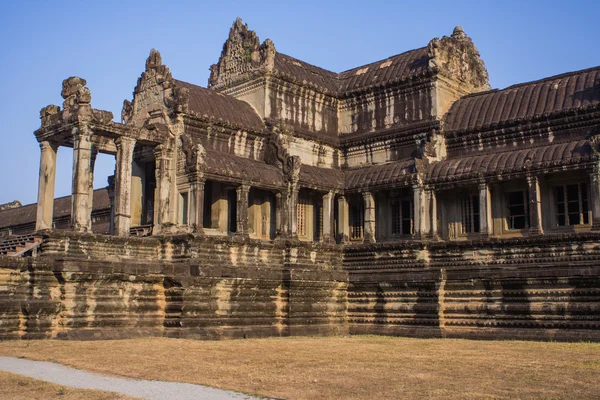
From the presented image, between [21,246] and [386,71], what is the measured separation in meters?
16.4

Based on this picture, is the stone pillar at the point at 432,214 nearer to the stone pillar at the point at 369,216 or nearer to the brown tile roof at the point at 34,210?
the stone pillar at the point at 369,216

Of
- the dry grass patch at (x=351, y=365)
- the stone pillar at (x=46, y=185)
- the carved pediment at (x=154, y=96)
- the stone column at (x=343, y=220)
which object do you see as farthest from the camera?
the stone column at (x=343, y=220)

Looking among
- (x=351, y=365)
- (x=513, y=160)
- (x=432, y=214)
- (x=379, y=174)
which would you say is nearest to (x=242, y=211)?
(x=379, y=174)

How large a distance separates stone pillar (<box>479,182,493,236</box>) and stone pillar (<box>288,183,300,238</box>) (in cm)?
662

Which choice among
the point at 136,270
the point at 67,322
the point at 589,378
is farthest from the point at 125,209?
the point at 589,378

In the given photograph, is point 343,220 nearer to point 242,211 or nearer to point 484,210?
point 242,211

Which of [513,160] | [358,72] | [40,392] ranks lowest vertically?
[40,392]

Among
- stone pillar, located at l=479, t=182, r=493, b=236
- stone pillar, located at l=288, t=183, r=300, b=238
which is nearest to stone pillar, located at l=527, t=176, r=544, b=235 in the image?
stone pillar, located at l=479, t=182, r=493, b=236

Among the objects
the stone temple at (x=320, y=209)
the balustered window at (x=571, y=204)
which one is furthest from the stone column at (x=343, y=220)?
the balustered window at (x=571, y=204)

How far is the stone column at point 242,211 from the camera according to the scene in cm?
2520

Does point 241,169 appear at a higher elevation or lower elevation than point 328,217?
higher

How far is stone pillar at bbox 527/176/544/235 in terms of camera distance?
78.7 ft

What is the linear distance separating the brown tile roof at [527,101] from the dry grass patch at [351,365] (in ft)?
30.3

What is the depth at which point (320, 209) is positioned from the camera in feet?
97.5
